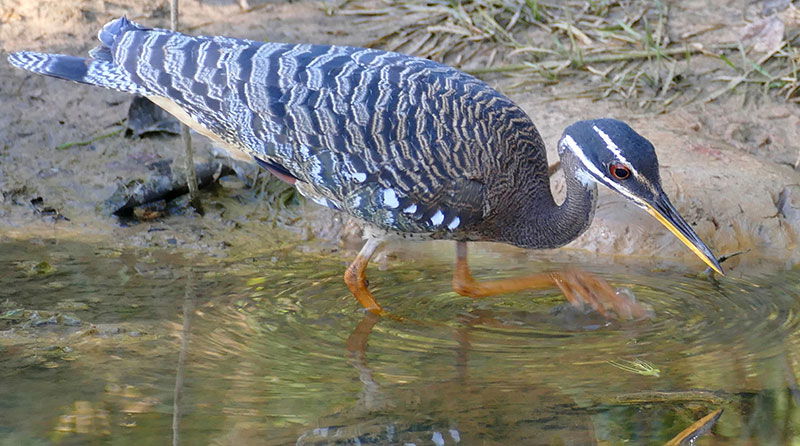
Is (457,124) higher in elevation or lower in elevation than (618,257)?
higher

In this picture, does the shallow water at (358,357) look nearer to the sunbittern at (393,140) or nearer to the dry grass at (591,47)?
the sunbittern at (393,140)

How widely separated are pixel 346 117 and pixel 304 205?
180cm

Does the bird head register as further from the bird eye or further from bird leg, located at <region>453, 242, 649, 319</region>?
bird leg, located at <region>453, 242, 649, 319</region>

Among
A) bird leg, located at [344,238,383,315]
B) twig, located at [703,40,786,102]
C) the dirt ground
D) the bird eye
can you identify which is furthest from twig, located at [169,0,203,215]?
twig, located at [703,40,786,102]

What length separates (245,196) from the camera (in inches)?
298

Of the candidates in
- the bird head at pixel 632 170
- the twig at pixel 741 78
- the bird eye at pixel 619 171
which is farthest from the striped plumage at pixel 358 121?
the twig at pixel 741 78

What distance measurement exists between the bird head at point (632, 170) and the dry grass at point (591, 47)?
235 cm

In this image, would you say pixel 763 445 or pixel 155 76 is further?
pixel 155 76

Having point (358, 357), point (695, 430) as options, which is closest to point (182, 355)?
point (358, 357)

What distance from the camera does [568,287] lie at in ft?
19.7

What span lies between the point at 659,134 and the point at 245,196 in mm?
2967

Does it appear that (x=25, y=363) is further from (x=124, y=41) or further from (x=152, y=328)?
(x=124, y=41)

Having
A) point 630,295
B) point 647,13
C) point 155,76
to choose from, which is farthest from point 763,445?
point 647,13

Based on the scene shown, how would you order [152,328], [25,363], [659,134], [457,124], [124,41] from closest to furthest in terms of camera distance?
[25,363], [152,328], [457,124], [124,41], [659,134]
